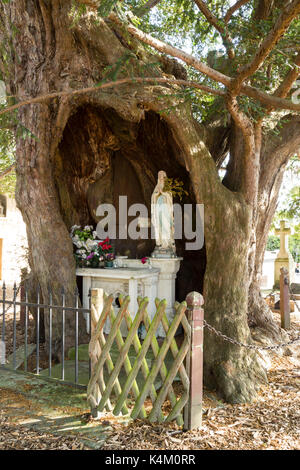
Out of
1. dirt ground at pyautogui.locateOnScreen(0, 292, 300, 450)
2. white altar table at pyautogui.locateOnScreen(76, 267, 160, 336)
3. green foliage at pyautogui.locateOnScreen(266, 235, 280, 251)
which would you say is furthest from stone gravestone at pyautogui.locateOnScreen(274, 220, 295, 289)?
green foliage at pyautogui.locateOnScreen(266, 235, 280, 251)

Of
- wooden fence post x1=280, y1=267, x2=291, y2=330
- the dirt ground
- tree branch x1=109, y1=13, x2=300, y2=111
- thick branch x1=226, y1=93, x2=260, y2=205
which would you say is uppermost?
tree branch x1=109, y1=13, x2=300, y2=111

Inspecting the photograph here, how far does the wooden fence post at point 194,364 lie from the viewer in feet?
13.3

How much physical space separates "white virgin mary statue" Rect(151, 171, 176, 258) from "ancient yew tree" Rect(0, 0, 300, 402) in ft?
3.00

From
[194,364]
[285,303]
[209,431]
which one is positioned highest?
[194,364]

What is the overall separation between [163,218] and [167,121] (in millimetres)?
2118

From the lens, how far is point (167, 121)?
620 centimetres

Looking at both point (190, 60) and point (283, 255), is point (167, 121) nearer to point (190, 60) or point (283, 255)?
point (190, 60)

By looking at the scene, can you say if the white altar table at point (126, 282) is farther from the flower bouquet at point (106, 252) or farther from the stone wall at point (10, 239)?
the stone wall at point (10, 239)

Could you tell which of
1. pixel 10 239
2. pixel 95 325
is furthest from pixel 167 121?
pixel 10 239

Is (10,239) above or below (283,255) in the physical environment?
above

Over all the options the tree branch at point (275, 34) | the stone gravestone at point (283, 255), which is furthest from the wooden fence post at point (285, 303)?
the stone gravestone at point (283, 255)

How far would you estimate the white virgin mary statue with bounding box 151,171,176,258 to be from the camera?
25.3 ft

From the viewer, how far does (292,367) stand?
6.67 metres

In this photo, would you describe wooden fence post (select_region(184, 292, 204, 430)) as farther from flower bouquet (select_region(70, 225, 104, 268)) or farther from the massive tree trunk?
the massive tree trunk
